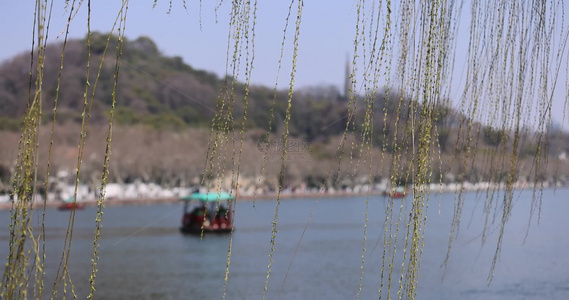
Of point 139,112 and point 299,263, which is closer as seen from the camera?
point 299,263

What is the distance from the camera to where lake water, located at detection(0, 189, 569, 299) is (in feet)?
69.3

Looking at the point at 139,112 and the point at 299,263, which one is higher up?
the point at 139,112

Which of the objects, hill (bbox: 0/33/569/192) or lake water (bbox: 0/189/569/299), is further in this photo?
hill (bbox: 0/33/569/192)

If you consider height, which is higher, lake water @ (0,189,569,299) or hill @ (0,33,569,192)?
hill @ (0,33,569,192)

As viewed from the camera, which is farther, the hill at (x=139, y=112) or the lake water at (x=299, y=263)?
the hill at (x=139, y=112)

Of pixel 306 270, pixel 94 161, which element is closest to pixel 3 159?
pixel 94 161

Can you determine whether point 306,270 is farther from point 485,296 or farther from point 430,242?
point 430,242

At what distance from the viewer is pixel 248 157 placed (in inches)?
2539

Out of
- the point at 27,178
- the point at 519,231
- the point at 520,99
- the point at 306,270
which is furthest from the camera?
the point at 519,231

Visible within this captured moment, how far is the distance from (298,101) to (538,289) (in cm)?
2467

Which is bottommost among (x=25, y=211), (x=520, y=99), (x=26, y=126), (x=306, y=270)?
(x=306, y=270)

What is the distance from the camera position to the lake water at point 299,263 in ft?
69.3

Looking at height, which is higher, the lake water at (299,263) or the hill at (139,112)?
the hill at (139,112)

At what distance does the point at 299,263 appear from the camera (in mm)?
29047
